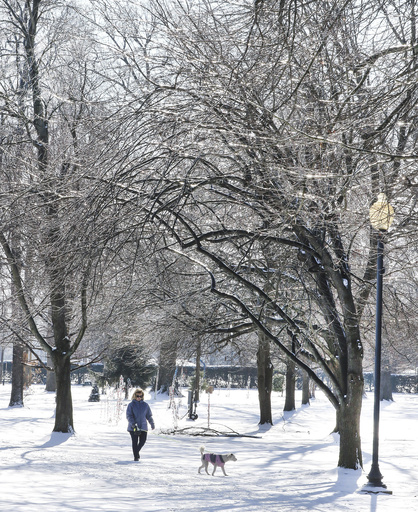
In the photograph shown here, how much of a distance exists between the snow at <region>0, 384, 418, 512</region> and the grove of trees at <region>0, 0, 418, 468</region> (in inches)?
52.8

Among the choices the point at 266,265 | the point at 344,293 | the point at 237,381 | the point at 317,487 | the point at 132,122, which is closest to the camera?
the point at 132,122

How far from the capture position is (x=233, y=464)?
500 inches

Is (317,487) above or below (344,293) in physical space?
below

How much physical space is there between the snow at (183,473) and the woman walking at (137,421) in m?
0.32

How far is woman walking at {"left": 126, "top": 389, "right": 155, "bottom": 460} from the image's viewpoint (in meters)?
12.1

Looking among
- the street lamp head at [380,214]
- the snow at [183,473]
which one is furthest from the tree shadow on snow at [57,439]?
the street lamp head at [380,214]

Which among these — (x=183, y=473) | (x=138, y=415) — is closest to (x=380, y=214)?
(x=183, y=473)

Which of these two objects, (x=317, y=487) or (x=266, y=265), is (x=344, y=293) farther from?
(x=317, y=487)

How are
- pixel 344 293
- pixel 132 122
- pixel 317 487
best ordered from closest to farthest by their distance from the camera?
pixel 132 122 < pixel 317 487 < pixel 344 293

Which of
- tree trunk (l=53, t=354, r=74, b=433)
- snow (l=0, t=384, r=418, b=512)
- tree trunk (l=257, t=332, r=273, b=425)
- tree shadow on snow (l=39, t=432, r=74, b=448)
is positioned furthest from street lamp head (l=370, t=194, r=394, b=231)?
tree trunk (l=257, t=332, r=273, b=425)

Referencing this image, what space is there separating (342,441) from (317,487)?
1.60 m

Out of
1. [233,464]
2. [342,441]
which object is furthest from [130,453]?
[342,441]

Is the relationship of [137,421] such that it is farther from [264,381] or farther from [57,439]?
[264,381]

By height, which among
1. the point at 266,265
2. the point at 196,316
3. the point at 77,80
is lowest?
the point at 196,316
